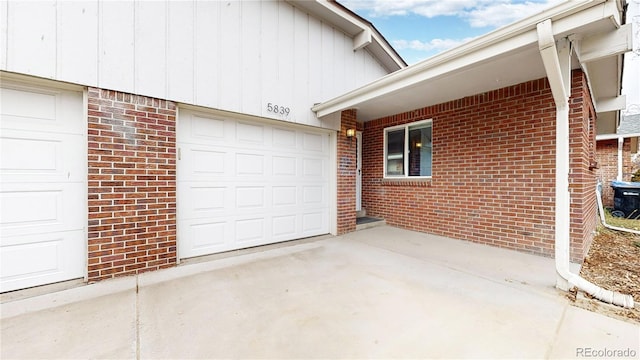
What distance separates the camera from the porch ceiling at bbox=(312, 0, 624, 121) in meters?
2.21

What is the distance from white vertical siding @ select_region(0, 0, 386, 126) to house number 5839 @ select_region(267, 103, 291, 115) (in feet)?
0.19

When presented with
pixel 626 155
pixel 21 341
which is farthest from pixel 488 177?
pixel 626 155

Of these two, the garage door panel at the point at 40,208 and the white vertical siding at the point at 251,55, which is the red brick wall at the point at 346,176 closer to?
the white vertical siding at the point at 251,55

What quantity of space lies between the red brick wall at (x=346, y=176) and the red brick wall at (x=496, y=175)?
1196mm

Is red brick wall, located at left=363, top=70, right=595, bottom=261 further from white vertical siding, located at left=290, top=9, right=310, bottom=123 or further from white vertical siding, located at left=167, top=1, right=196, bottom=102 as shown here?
white vertical siding, located at left=167, top=1, right=196, bottom=102

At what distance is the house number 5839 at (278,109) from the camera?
419cm

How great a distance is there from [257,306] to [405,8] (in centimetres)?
1028

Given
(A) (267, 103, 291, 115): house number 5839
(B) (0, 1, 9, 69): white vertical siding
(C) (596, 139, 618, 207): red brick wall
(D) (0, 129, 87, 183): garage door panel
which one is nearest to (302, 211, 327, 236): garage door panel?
(A) (267, 103, 291, 115): house number 5839

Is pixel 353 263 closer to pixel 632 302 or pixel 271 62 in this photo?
pixel 632 302

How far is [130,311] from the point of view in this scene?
223 cm

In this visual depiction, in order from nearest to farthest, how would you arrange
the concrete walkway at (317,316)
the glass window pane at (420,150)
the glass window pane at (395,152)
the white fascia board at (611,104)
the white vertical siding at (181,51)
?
the concrete walkway at (317,316) → the white vertical siding at (181,51) → the white fascia board at (611,104) → the glass window pane at (420,150) → the glass window pane at (395,152)

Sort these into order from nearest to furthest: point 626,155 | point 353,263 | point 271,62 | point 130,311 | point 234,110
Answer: point 130,311
point 353,263
point 234,110
point 271,62
point 626,155

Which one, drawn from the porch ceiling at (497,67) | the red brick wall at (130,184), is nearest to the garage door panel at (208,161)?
the red brick wall at (130,184)

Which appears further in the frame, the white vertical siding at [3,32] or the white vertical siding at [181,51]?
the white vertical siding at [181,51]
